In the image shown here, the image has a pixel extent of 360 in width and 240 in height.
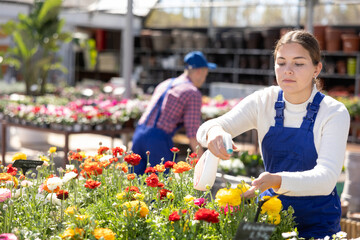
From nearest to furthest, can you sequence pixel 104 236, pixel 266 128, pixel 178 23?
pixel 104 236, pixel 266 128, pixel 178 23

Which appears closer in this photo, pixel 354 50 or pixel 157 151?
pixel 157 151

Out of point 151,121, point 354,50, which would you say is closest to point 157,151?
point 151,121

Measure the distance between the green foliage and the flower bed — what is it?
7.85 metres

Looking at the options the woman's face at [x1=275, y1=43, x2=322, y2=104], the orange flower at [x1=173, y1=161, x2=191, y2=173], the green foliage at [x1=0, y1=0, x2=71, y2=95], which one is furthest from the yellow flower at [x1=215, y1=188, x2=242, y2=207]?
the green foliage at [x1=0, y1=0, x2=71, y2=95]

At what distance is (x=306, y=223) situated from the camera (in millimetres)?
1715

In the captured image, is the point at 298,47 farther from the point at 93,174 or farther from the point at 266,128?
the point at 93,174

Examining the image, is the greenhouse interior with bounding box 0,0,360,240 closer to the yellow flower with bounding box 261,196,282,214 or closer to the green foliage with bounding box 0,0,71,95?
the yellow flower with bounding box 261,196,282,214

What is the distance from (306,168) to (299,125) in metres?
0.15

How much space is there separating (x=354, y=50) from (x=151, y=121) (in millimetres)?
7221

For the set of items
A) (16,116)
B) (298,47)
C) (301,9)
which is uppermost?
(301,9)

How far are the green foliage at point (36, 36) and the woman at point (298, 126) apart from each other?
7906 millimetres

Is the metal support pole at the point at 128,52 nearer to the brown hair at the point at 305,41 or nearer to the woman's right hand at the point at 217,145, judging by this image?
the brown hair at the point at 305,41

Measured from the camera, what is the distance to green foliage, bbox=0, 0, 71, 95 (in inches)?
362

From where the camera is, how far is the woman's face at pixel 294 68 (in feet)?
5.54
